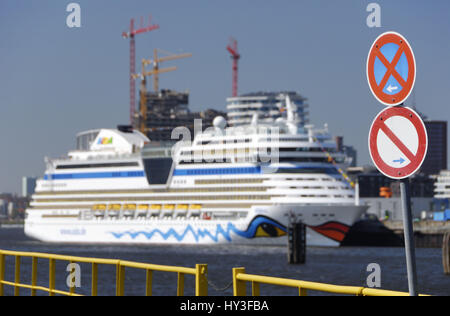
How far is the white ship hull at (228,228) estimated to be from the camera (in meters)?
85.0

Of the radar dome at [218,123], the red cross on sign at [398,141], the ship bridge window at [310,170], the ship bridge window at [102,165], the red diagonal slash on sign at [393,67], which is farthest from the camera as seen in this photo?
the ship bridge window at [102,165]

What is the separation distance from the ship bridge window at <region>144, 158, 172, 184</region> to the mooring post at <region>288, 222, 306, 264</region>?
3303cm

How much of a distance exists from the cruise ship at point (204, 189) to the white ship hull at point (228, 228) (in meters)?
0.10

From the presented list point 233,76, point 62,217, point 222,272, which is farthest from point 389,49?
point 233,76

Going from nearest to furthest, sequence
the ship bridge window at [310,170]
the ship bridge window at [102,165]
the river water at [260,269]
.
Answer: the river water at [260,269], the ship bridge window at [310,170], the ship bridge window at [102,165]

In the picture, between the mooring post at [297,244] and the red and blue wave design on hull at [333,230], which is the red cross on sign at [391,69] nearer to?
the mooring post at [297,244]

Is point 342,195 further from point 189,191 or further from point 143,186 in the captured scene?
point 143,186

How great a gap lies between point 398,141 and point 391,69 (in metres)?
0.64

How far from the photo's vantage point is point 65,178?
107188mm

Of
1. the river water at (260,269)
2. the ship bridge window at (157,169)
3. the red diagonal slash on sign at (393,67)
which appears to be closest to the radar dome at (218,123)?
the ship bridge window at (157,169)

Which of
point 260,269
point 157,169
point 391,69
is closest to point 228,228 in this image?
point 157,169

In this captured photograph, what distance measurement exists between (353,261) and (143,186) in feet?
122
